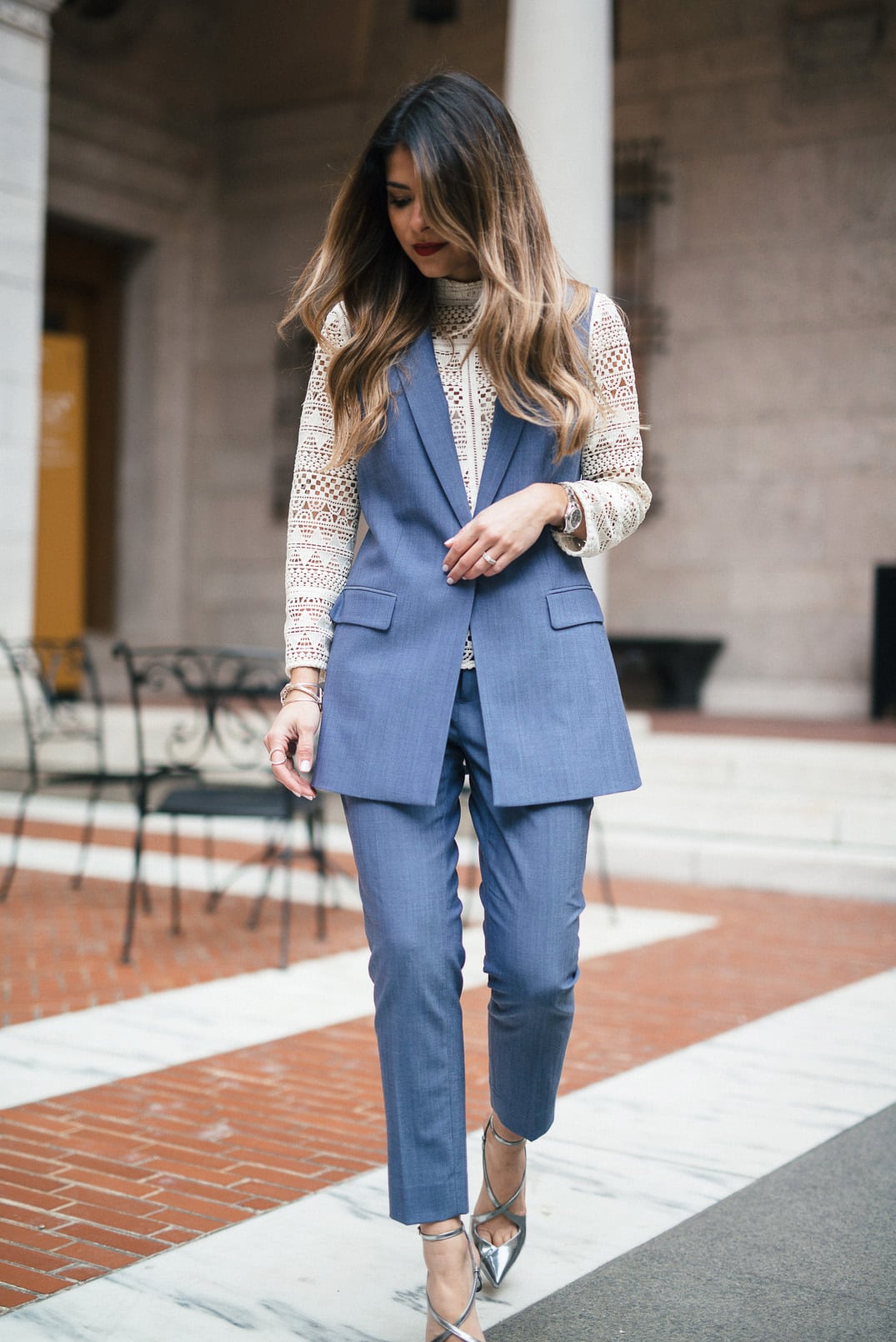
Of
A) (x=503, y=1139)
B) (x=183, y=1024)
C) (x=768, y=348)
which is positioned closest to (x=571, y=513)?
(x=503, y=1139)

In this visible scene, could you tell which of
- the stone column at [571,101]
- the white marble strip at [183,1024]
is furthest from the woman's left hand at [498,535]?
the stone column at [571,101]

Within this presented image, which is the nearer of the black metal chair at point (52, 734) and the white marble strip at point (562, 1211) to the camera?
the white marble strip at point (562, 1211)

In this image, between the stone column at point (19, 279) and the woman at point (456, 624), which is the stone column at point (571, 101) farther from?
the woman at point (456, 624)

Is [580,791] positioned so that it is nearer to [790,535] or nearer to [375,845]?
[375,845]

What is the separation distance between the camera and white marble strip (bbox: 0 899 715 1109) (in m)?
3.94

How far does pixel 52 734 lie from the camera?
25.1 ft

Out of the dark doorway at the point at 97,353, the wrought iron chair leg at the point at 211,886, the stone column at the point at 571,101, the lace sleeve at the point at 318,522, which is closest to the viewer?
the lace sleeve at the point at 318,522

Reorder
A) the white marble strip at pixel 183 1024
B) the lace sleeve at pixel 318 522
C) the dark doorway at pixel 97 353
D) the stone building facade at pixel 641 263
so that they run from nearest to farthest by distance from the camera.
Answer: the lace sleeve at pixel 318 522
the white marble strip at pixel 183 1024
the stone building facade at pixel 641 263
the dark doorway at pixel 97 353

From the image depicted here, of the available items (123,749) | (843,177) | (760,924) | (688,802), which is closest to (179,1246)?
(760,924)

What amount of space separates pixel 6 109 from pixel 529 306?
9519 mm

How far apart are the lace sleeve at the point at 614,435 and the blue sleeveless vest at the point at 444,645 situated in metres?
0.10

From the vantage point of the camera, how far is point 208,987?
4973mm

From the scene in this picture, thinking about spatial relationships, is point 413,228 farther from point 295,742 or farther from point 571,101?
point 571,101

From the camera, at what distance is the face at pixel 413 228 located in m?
2.21
